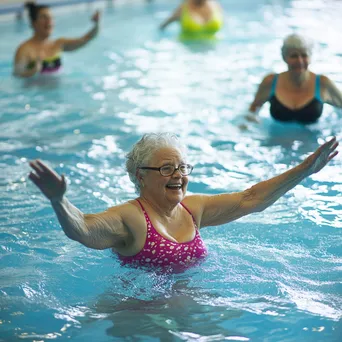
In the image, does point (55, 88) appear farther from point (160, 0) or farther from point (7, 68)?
point (160, 0)

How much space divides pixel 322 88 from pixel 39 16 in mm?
3950

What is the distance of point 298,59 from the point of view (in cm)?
677

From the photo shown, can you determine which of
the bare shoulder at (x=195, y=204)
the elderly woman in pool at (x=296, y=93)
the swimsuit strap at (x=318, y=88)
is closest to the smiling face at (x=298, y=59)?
the elderly woman in pool at (x=296, y=93)

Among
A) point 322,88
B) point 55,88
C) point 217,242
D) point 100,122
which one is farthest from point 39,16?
point 217,242

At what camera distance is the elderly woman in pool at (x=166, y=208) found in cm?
379

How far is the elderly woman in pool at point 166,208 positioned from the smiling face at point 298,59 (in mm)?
2880

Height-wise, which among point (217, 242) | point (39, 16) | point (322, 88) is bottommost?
point (217, 242)

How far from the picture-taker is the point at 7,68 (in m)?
10.3

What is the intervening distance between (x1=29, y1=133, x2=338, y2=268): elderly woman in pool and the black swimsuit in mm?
3124

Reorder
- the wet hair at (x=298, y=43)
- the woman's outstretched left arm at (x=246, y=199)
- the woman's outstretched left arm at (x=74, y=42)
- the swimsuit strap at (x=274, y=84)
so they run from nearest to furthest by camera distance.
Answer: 1. the woman's outstretched left arm at (x=246, y=199)
2. the wet hair at (x=298, y=43)
3. the swimsuit strap at (x=274, y=84)
4. the woman's outstretched left arm at (x=74, y=42)

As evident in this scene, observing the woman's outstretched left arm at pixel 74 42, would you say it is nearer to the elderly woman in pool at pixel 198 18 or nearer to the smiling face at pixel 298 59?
the elderly woman in pool at pixel 198 18

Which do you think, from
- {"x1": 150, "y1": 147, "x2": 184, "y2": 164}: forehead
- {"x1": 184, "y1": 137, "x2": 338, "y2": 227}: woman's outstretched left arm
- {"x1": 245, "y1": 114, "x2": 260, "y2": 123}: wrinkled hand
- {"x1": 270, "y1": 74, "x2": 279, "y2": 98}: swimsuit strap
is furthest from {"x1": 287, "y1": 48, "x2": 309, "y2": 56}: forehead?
{"x1": 150, "y1": 147, "x2": 184, "y2": 164}: forehead

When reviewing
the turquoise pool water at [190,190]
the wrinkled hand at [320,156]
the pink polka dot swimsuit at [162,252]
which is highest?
the wrinkled hand at [320,156]

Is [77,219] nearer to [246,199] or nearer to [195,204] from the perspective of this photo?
[195,204]
